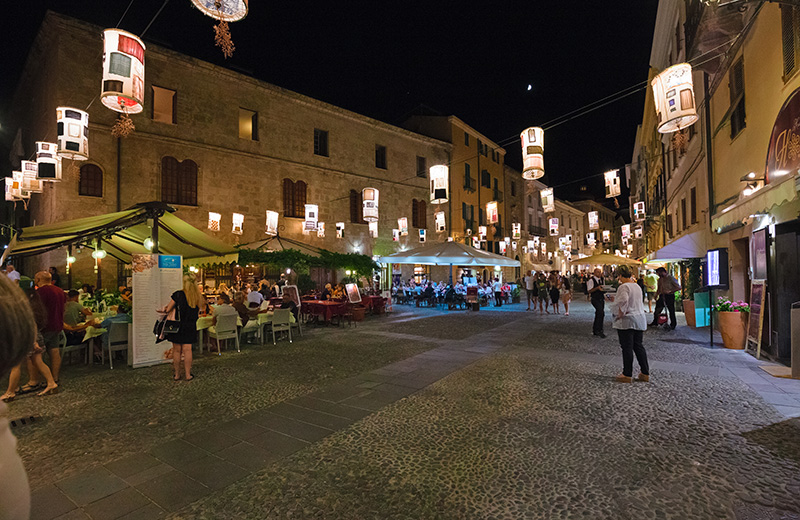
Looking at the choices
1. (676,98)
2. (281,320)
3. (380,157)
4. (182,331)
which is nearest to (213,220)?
(281,320)

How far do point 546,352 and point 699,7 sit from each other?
749 centimetres

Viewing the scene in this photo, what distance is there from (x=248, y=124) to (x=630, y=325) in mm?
18662

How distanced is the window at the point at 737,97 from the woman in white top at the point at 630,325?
588cm

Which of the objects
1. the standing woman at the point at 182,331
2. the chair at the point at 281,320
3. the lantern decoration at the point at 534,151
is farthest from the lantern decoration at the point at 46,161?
the lantern decoration at the point at 534,151

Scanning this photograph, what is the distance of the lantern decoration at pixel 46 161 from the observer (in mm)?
10617

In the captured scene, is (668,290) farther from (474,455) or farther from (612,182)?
(612,182)

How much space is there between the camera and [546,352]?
8.07m

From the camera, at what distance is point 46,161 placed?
1069 centimetres

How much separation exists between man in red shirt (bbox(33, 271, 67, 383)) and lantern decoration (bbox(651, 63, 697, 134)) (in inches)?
430

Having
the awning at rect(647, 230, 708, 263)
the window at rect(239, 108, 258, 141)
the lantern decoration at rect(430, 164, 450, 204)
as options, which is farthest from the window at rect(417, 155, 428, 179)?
the awning at rect(647, 230, 708, 263)

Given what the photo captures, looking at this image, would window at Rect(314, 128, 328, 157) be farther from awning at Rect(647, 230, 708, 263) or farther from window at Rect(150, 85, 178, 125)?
awning at Rect(647, 230, 708, 263)

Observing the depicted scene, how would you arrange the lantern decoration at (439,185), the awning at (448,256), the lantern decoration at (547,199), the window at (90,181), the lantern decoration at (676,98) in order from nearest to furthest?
1. the lantern decoration at (676,98)
2. the lantern decoration at (439,185)
3. the window at (90,181)
4. the awning at (448,256)
5. the lantern decoration at (547,199)

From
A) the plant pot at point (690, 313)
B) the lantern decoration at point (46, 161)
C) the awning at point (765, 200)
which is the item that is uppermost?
the lantern decoration at point (46, 161)

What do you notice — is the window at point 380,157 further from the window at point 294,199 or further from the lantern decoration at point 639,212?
the lantern decoration at point 639,212
